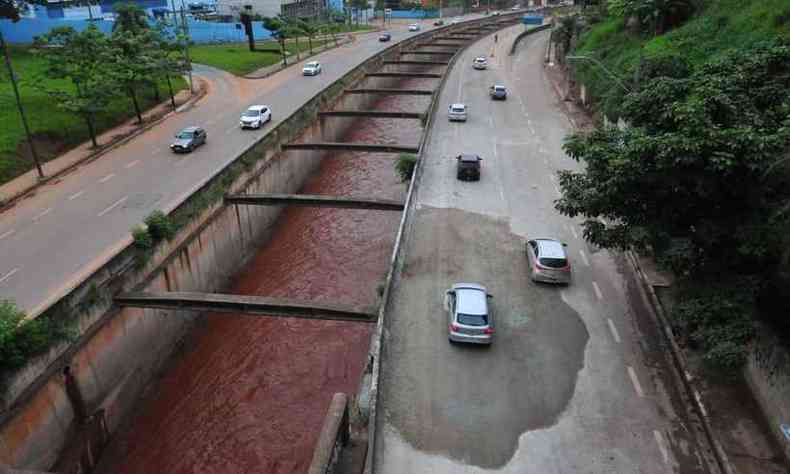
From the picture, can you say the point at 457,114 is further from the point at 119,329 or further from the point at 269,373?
the point at 119,329

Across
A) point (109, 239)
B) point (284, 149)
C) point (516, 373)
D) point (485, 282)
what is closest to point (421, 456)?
point (516, 373)

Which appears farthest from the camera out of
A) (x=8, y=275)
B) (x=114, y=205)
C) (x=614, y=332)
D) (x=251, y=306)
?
(x=114, y=205)

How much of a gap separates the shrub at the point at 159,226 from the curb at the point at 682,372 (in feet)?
70.5

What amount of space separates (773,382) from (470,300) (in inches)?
383

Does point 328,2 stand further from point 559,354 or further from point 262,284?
point 559,354

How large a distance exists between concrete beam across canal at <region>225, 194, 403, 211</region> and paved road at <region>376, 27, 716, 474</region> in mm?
1844

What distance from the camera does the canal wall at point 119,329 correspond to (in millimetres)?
19875

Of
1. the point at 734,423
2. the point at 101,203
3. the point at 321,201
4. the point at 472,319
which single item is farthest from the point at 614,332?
the point at 101,203

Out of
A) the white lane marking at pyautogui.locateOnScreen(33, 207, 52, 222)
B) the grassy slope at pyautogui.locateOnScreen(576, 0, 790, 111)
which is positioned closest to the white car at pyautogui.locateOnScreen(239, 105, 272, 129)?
the white lane marking at pyautogui.locateOnScreen(33, 207, 52, 222)

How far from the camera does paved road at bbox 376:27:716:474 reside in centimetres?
1712

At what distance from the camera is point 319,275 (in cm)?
3378

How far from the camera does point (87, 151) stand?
4388 centimetres

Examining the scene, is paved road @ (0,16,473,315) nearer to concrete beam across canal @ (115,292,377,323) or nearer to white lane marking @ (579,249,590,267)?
concrete beam across canal @ (115,292,377,323)

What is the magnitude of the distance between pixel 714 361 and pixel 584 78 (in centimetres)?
4387
